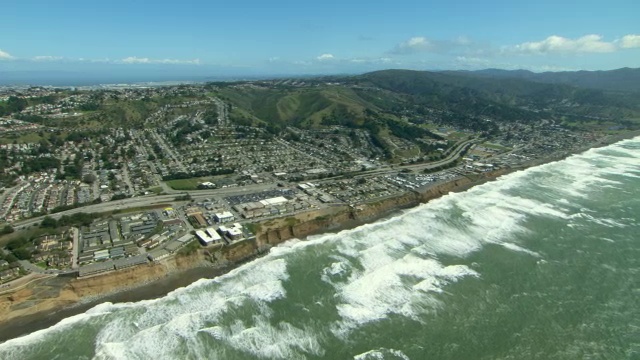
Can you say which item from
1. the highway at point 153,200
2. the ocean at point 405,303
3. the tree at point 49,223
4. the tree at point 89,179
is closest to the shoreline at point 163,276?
the ocean at point 405,303

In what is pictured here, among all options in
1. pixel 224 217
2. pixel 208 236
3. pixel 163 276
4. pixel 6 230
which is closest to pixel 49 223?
pixel 6 230

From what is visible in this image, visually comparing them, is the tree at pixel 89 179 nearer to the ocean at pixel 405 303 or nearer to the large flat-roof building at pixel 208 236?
the large flat-roof building at pixel 208 236

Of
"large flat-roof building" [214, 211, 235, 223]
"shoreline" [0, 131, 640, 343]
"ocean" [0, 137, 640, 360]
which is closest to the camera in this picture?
"ocean" [0, 137, 640, 360]

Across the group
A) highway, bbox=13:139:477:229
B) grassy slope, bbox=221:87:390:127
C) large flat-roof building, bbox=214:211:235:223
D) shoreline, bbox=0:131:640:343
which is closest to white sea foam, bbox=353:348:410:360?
shoreline, bbox=0:131:640:343

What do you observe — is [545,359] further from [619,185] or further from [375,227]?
[619,185]

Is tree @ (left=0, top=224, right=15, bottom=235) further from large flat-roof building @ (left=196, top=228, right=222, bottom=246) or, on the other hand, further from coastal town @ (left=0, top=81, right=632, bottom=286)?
large flat-roof building @ (left=196, top=228, right=222, bottom=246)

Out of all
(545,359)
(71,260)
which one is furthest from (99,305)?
(545,359)

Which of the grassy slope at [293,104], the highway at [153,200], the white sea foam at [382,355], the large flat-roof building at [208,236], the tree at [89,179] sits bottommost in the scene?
the white sea foam at [382,355]
